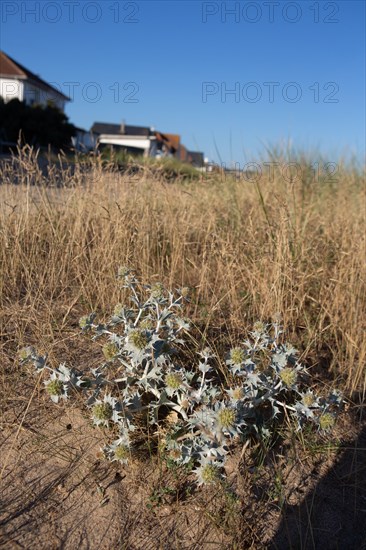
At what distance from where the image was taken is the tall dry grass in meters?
2.78

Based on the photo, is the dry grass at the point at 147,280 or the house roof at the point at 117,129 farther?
the house roof at the point at 117,129

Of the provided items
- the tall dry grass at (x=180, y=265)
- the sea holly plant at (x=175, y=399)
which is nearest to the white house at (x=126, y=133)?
the tall dry grass at (x=180, y=265)

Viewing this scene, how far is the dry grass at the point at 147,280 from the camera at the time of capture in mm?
→ 1869

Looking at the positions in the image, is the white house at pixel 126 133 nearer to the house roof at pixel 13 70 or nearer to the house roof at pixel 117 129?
the house roof at pixel 117 129

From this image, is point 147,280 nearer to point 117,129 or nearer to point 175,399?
point 175,399

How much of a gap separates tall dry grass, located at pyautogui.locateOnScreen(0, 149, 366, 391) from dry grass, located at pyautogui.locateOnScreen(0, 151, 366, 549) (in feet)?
0.04

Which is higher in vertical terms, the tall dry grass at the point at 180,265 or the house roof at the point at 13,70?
the house roof at the point at 13,70

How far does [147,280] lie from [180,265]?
41cm

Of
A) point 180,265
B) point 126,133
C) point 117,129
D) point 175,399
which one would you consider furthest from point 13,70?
point 175,399

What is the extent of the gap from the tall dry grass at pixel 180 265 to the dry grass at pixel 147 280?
12mm

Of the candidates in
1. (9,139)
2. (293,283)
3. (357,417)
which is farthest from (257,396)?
(9,139)

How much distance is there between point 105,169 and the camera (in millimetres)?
4469

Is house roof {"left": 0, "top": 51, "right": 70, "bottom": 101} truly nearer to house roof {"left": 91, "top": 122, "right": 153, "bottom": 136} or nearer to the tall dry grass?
house roof {"left": 91, "top": 122, "right": 153, "bottom": 136}

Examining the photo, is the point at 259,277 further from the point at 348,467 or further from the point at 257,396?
the point at 348,467
